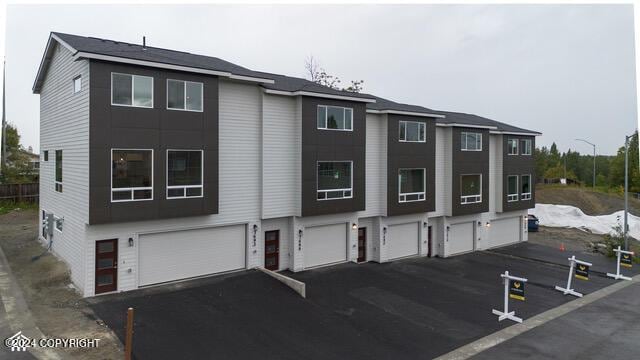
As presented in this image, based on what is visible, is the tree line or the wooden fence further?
the tree line

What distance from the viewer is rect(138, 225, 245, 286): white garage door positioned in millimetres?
16516

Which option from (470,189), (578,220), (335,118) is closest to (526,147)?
(470,189)

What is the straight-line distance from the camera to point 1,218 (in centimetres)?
3083

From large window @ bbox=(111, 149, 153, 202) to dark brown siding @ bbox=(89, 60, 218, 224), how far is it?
19 cm

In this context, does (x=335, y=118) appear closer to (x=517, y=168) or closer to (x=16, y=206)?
(x=517, y=168)

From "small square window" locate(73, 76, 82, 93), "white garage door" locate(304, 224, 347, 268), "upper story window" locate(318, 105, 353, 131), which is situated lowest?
"white garage door" locate(304, 224, 347, 268)

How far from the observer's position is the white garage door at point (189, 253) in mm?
16516

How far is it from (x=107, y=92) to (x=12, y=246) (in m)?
13.9

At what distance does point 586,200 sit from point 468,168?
38.2 m

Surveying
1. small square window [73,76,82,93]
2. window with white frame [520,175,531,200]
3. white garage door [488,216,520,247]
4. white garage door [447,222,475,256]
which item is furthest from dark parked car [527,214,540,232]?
small square window [73,76,82,93]

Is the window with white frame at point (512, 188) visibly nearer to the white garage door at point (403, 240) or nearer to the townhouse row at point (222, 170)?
the townhouse row at point (222, 170)

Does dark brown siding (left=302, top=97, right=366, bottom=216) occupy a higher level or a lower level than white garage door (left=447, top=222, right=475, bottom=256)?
higher

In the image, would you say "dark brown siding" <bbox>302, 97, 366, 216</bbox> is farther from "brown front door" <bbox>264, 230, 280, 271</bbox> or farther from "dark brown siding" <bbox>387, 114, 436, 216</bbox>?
"dark brown siding" <bbox>387, 114, 436, 216</bbox>

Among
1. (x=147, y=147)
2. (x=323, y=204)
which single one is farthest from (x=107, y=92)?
(x=323, y=204)
